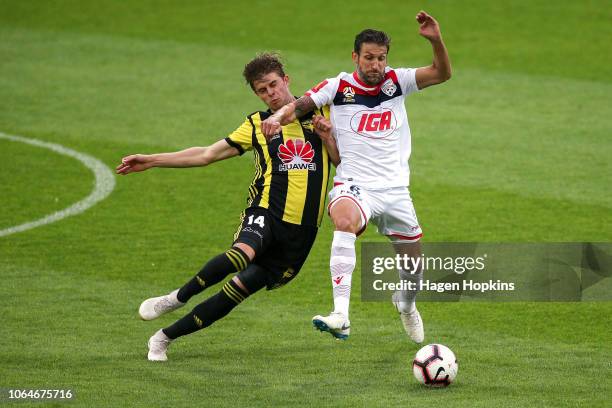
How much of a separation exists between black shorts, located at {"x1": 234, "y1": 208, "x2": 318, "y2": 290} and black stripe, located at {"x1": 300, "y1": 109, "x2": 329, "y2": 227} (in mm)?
73

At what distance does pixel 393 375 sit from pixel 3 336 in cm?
302

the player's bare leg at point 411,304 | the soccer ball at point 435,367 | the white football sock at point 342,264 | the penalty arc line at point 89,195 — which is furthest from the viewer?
the penalty arc line at point 89,195

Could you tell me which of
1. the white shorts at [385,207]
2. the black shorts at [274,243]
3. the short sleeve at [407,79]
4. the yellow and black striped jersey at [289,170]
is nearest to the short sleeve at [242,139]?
the yellow and black striped jersey at [289,170]

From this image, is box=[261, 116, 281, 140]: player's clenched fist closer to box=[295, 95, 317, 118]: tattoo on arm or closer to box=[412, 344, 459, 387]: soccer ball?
box=[295, 95, 317, 118]: tattoo on arm

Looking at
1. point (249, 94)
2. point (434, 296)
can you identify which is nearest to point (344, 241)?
point (434, 296)

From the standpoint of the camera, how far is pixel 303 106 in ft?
26.2

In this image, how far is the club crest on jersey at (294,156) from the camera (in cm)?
810

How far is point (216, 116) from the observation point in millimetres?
16344

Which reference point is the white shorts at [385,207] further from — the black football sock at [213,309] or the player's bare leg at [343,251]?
the black football sock at [213,309]

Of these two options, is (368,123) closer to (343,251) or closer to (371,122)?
(371,122)

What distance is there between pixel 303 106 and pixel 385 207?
0.93m

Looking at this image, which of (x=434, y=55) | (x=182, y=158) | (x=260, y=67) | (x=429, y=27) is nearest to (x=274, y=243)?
(x=182, y=158)

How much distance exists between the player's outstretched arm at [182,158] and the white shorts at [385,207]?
2.72 ft

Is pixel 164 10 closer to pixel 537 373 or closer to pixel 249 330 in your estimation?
pixel 249 330
